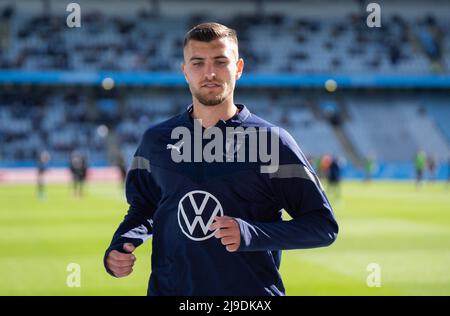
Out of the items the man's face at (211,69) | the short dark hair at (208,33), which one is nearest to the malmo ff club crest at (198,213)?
the man's face at (211,69)

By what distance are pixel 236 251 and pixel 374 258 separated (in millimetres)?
10475

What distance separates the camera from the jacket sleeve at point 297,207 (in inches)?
152

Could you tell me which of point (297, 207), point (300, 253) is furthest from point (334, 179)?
point (297, 207)

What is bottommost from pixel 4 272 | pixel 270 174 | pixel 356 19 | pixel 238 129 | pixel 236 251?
pixel 4 272

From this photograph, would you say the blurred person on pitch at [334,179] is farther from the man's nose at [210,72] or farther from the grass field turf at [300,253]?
the man's nose at [210,72]

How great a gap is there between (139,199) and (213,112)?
2.19 feet

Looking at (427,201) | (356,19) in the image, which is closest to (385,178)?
(356,19)

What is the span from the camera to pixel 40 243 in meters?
15.9

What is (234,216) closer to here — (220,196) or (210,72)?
(220,196)

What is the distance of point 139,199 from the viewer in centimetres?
425

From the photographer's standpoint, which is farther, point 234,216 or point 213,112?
point 213,112

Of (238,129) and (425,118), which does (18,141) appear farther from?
(238,129)

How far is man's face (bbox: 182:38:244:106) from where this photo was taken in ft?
13.1
